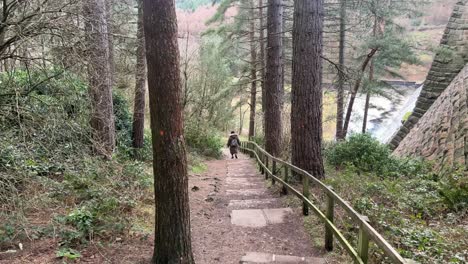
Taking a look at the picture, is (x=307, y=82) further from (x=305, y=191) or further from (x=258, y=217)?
(x=258, y=217)

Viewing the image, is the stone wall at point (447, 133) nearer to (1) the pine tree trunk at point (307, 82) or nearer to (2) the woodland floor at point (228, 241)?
(1) the pine tree trunk at point (307, 82)

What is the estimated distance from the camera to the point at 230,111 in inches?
1162

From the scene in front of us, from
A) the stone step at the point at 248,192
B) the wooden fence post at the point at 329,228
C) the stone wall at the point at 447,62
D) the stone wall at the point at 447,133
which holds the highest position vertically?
the stone wall at the point at 447,62

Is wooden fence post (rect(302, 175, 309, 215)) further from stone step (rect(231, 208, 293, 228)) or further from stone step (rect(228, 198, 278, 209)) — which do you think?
stone step (rect(228, 198, 278, 209))

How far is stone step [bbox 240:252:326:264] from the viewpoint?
4.82m

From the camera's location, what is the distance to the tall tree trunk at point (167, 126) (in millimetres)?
4117

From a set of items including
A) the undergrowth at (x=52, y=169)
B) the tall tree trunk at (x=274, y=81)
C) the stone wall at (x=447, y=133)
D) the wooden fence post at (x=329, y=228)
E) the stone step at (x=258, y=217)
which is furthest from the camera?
the tall tree trunk at (x=274, y=81)

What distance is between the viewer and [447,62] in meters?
14.9

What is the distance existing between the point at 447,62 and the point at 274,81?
7.90 meters

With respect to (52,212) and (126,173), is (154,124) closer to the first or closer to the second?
(52,212)

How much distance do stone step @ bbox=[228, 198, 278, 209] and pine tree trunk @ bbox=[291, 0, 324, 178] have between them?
3.61 ft

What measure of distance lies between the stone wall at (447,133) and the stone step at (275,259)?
549 centimetres

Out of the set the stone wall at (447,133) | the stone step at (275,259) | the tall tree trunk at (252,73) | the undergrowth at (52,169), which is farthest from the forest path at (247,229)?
the tall tree trunk at (252,73)

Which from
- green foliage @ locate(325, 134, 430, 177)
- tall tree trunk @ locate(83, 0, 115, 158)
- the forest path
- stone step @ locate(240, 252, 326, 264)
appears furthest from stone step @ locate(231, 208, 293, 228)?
green foliage @ locate(325, 134, 430, 177)
